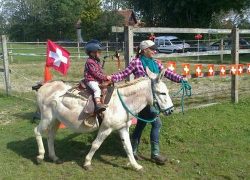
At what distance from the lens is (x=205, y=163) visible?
5.70m

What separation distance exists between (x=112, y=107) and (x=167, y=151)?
144 centimetres

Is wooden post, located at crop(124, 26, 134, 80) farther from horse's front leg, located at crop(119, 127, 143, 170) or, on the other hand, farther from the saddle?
horse's front leg, located at crop(119, 127, 143, 170)

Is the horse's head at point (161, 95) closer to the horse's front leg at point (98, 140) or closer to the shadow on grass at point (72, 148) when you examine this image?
the horse's front leg at point (98, 140)

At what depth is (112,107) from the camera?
17.5 feet

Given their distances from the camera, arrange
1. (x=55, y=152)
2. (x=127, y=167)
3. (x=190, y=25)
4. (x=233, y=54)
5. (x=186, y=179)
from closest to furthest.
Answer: (x=186, y=179), (x=127, y=167), (x=55, y=152), (x=233, y=54), (x=190, y=25)

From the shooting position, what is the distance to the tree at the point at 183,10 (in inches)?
1316

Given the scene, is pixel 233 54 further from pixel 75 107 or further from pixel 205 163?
pixel 75 107

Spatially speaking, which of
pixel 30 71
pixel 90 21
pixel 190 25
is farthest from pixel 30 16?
pixel 30 71

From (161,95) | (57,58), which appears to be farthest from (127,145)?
(57,58)

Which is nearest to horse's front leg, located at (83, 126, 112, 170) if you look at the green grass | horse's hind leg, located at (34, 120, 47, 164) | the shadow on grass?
the green grass

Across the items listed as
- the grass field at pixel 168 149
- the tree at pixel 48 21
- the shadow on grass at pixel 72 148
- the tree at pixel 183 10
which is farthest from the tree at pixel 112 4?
the shadow on grass at pixel 72 148

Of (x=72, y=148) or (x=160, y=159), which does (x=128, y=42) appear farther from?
(x=160, y=159)

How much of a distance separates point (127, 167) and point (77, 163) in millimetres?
742

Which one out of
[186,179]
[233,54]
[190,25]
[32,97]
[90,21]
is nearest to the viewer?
[186,179]
